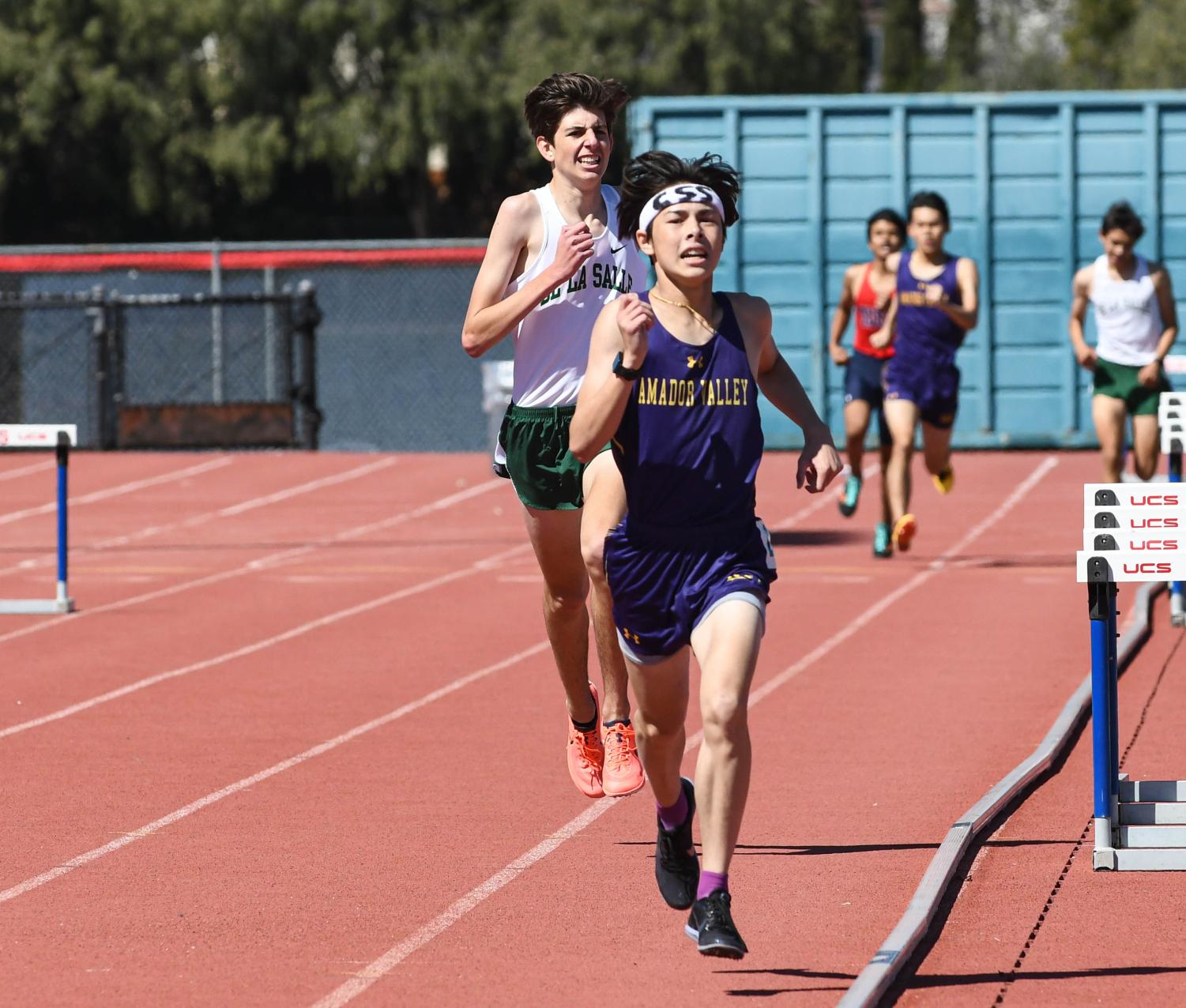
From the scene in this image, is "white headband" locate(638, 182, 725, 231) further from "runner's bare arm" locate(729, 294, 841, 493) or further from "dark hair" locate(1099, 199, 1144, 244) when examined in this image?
"dark hair" locate(1099, 199, 1144, 244)

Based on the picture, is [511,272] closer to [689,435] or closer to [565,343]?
[565,343]

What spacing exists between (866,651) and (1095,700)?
16.5ft

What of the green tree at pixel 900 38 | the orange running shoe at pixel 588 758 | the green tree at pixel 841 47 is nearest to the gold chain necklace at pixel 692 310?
the orange running shoe at pixel 588 758

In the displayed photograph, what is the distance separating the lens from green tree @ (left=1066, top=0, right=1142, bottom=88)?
206 ft

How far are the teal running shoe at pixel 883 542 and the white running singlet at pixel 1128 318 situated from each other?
5.68 ft

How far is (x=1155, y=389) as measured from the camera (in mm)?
14031

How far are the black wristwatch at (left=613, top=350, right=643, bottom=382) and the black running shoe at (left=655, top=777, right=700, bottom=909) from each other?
1.10 m

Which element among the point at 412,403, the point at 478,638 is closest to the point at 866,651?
the point at 478,638

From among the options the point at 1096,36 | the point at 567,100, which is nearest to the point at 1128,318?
the point at 567,100

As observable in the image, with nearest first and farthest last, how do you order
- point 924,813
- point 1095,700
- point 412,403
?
point 1095,700 → point 924,813 → point 412,403

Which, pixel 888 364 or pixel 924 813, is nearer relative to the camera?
pixel 924 813

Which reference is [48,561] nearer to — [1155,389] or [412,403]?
[1155,389]

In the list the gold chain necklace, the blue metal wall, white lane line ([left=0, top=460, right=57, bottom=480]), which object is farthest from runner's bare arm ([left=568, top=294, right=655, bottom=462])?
white lane line ([left=0, top=460, right=57, bottom=480])

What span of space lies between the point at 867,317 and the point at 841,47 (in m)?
56.2
